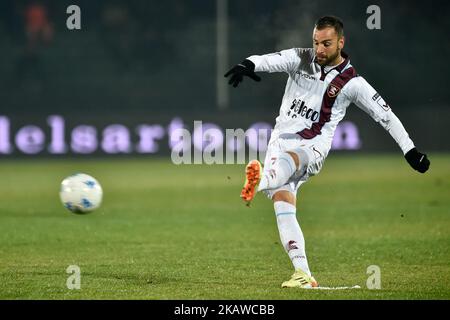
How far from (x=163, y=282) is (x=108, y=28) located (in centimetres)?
2121

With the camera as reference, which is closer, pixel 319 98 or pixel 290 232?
pixel 290 232

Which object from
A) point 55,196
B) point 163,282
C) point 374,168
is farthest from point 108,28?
point 163,282

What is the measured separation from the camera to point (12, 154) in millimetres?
24750

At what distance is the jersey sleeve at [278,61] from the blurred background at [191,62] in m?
17.0

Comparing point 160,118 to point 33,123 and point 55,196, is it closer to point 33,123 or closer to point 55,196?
point 33,123

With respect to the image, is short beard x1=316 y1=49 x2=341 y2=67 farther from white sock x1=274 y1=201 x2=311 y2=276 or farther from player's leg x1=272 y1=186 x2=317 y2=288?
white sock x1=274 y1=201 x2=311 y2=276

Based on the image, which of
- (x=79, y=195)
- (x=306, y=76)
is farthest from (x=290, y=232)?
(x=79, y=195)

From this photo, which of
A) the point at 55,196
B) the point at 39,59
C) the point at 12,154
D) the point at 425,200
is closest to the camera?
the point at 425,200

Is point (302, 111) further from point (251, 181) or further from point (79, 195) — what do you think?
point (79, 195)

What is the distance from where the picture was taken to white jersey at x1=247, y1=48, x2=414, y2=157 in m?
8.08

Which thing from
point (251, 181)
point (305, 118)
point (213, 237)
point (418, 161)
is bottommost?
point (213, 237)

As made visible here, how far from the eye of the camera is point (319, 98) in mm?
8203

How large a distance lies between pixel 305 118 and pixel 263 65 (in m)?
0.58
